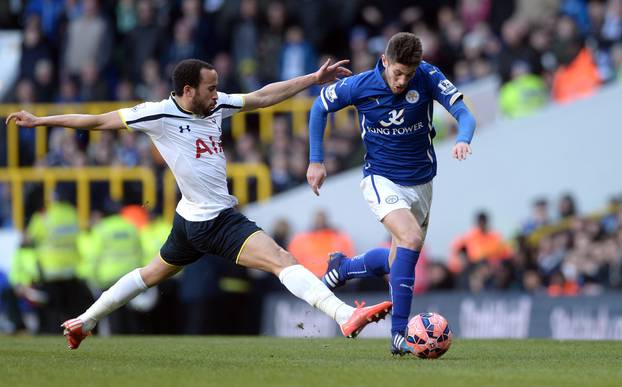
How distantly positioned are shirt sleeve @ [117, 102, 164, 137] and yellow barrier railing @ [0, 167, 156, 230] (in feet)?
34.2

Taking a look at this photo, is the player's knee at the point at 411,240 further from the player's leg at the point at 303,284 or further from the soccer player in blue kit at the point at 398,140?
the player's leg at the point at 303,284

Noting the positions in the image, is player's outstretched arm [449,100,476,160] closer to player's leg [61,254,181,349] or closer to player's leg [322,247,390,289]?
player's leg [322,247,390,289]

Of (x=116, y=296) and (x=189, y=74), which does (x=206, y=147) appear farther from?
(x=116, y=296)

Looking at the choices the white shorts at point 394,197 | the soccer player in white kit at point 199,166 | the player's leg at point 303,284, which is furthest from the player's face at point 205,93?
the white shorts at point 394,197

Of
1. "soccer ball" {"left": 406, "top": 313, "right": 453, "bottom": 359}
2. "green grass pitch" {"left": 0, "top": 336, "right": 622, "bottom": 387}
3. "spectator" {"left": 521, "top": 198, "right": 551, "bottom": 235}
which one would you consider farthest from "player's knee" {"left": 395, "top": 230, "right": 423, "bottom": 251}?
"spectator" {"left": 521, "top": 198, "right": 551, "bottom": 235}

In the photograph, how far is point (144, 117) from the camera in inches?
418

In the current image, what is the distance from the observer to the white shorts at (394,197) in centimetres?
1093

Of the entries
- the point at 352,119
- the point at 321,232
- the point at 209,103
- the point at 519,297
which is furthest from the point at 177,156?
the point at 352,119

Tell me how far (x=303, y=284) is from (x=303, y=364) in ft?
1.84

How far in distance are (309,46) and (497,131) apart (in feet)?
13.5

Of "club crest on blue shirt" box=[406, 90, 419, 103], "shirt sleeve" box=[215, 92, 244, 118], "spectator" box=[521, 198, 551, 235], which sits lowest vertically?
"spectator" box=[521, 198, 551, 235]

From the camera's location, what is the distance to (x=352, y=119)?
20672 millimetres

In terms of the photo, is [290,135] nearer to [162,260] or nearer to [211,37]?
[211,37]

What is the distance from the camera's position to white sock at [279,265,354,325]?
10156mm
